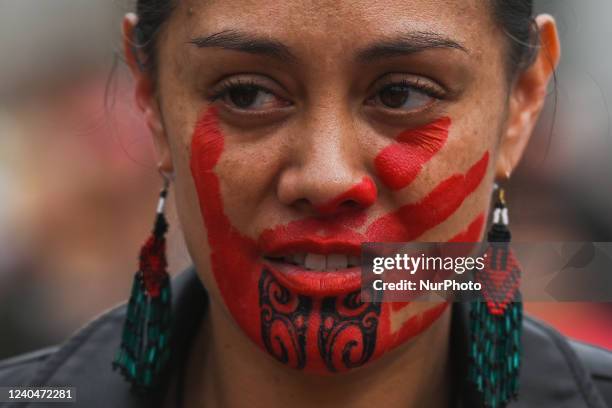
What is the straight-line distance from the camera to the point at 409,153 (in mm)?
2014

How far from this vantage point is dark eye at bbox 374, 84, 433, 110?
6.56 ft

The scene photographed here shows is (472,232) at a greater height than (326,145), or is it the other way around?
(326,145)

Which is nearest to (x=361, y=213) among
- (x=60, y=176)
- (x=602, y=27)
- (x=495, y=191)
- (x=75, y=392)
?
(x=495, y=191)

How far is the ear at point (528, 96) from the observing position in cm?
230

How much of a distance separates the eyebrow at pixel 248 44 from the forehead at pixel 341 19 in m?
0.01

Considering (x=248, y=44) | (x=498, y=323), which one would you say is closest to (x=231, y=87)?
(x=248, y=44)

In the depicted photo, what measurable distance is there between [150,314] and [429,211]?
880mm

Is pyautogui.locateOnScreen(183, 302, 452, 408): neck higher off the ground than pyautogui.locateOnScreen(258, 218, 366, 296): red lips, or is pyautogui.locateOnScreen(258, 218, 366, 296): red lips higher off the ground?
pyautogui.locateOnScreen(258, 218, 366, 296): red lips

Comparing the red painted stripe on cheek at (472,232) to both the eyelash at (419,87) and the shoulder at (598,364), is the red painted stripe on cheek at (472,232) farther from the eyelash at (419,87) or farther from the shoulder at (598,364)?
the shoulder at (598,364)

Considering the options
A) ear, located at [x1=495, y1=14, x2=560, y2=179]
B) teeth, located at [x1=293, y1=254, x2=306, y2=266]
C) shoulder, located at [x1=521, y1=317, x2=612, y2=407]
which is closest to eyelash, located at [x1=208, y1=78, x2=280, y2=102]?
teeth, located at [x1=293, y1=254, x2=306, y2=266]

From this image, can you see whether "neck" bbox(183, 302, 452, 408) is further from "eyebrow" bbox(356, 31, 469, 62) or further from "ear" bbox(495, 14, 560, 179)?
"eyebrow" bbox(356, 31, 469, 62)

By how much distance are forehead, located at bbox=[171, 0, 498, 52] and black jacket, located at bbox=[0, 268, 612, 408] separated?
34.0 inches

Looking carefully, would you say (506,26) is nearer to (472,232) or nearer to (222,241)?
(472,232)

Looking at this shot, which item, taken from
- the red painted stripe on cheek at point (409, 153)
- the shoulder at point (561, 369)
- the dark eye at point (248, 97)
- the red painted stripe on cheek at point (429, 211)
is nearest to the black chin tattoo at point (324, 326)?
the red painted stripe on cheek at point (429, 211)
